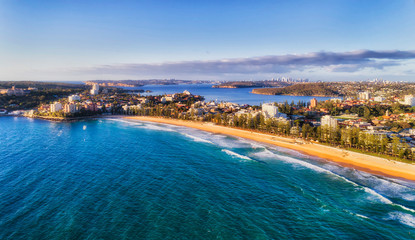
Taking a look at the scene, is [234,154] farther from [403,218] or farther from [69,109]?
[69,109]

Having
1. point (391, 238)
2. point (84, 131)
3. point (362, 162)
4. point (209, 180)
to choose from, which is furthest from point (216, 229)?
point (84, 131)

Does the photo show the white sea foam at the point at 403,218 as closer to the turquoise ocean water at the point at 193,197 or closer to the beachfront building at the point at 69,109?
the turquoise ocean water at the point at 193,197

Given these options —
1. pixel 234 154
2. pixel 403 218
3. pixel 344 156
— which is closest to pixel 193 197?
pixel 234 154

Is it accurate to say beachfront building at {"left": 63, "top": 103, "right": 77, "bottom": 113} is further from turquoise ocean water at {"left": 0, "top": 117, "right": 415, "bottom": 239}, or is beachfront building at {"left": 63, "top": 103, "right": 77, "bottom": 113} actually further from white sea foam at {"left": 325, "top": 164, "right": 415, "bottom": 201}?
white sea foam at {"left": 325, "top": 164, "right": 415, "bottom": 201}

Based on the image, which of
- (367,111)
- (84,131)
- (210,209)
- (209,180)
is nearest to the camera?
(210,209)

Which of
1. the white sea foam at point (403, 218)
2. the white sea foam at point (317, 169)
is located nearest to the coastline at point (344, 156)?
the white sea foam at point (317, 169)

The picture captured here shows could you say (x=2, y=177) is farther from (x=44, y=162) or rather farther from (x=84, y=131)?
(x=84, y=131)
